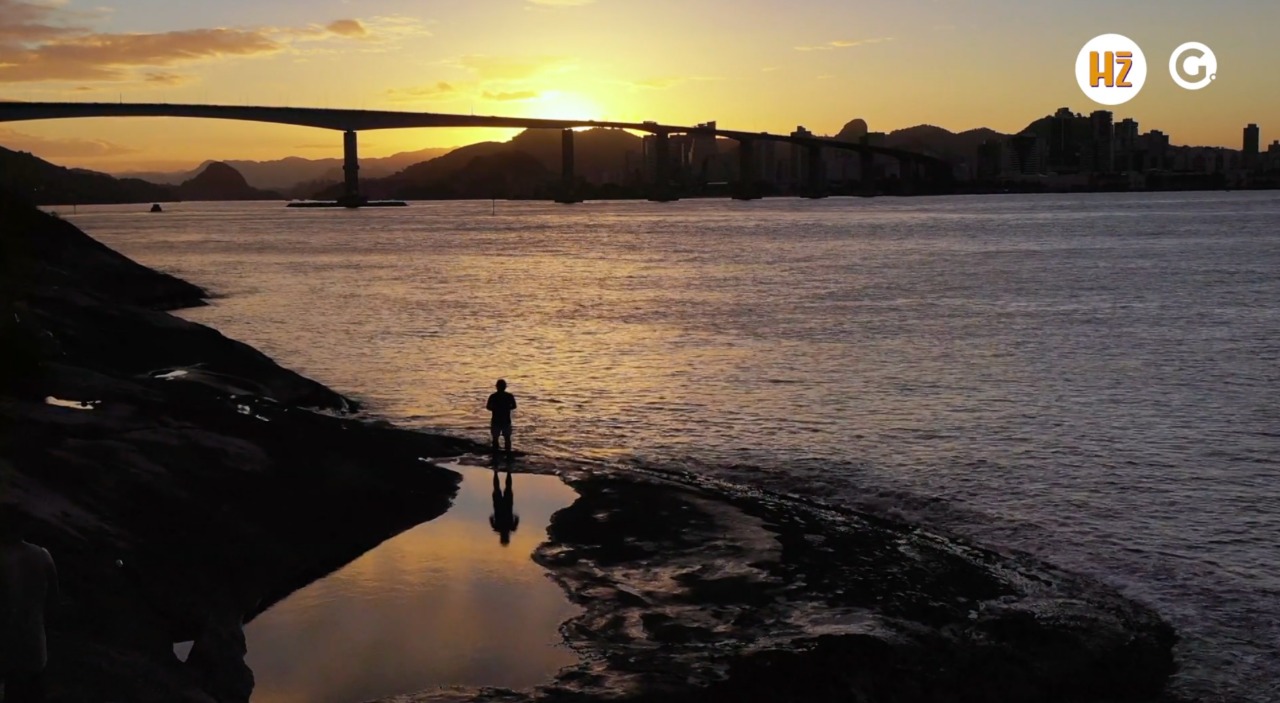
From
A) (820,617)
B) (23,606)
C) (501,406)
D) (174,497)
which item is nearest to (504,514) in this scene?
(501,406)

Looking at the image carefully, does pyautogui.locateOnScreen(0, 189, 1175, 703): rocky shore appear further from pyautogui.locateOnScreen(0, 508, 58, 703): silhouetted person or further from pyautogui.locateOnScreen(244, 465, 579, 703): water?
pyautogui.locateOnScreen(0, 508, 58, 703): silhouetted person

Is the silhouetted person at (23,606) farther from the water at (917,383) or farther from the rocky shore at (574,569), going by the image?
the water at (917,383)

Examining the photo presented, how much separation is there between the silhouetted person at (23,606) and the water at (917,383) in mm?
8662

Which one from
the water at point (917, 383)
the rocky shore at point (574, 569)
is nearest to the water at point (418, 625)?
the rocky shore at point (574, 569)

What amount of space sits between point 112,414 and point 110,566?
14.5 feet

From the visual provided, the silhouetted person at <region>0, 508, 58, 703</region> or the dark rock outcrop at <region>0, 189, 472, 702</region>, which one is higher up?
the silhouetted person at <region>0, 508, 58, 703</region>

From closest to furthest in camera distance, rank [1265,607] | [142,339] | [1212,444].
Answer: [1265,607], [1212,444], [142,339]

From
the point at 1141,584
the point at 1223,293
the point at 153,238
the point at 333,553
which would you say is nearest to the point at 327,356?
the point at 333,553

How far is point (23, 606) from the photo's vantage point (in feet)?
18.9

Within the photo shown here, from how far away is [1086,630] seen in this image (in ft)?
34.1

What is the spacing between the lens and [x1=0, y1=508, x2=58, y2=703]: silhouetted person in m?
5.70

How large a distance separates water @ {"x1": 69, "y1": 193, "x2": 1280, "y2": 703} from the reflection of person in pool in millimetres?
3116

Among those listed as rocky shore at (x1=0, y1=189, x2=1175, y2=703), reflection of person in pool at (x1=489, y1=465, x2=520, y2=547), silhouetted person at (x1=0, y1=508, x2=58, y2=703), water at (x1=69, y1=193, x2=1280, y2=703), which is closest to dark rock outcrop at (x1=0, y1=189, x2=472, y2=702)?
rocky shore at (x1=0, y1=189, x2=1175, y2=703)

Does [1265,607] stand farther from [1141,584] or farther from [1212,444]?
[1212,444]
